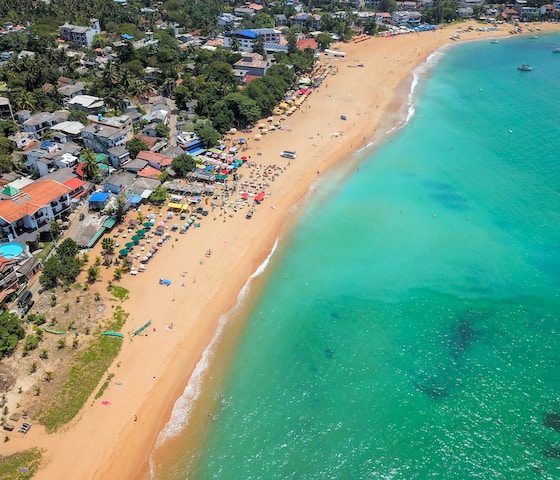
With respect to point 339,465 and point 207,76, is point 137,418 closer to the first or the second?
point 339,465

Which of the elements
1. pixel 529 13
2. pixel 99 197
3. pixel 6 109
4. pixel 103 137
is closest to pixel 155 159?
pixel 103 137

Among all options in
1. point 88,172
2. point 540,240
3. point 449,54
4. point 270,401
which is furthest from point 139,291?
point 449,54

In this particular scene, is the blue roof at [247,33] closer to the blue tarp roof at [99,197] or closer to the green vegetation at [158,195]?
the green vegetation at [158,195]

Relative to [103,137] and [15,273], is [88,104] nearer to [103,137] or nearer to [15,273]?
[103,137]

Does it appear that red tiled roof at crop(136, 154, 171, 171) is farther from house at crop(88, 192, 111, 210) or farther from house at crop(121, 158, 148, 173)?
house at crop(88, 192, 111, 210)

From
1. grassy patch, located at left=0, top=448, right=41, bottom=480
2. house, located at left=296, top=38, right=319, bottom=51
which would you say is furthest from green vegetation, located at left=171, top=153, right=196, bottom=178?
house, located at left=296, top=38, right=319, bottom=51

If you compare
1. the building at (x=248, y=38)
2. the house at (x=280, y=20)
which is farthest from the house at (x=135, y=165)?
the house at (x=280, y=20)

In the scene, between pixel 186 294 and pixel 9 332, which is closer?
pixel 9 332
